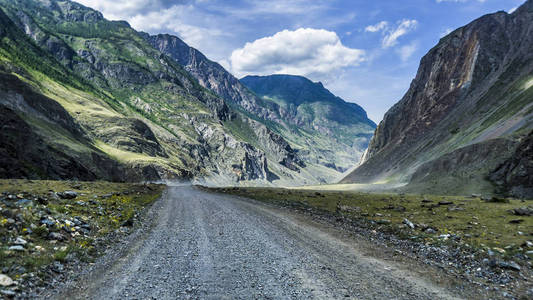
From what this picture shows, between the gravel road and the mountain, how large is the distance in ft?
123

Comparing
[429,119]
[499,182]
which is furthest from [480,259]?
[429,119]

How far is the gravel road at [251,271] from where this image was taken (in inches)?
288

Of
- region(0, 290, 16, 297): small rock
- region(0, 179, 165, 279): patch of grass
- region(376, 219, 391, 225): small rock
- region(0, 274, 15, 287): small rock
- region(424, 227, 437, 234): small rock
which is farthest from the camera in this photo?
region(376, 219, 391, 225): small rock

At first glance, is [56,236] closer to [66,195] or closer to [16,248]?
[16,248]

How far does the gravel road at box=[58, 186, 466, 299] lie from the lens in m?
7.32

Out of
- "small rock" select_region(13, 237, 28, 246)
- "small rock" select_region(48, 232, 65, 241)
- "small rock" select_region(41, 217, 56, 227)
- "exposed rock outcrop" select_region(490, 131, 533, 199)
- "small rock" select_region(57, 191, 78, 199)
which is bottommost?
"small rock" select_region(48, 232, 65, 241)

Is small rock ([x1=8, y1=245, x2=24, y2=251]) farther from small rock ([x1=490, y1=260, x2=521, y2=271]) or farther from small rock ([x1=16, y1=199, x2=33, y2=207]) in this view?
small rock ([x1=490, y1=260, x2=521, y2=271])

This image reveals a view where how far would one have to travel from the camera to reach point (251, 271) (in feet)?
29.3

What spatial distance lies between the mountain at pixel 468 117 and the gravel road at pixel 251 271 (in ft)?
123

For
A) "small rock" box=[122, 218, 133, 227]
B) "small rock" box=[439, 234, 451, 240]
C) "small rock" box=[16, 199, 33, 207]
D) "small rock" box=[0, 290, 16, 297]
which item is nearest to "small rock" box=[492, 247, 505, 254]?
"small rock" box=[439, 234, 451, 240]

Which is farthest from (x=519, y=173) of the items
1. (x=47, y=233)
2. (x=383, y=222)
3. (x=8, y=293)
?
(x=8, y=293)

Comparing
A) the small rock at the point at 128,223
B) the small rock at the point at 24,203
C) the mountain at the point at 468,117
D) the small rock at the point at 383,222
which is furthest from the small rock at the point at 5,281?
the mountain at the point at 468,117

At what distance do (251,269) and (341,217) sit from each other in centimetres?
1139

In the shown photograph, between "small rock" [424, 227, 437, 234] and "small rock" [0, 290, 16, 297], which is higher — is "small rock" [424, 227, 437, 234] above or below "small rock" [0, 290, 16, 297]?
above
